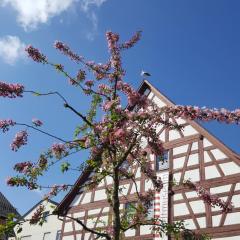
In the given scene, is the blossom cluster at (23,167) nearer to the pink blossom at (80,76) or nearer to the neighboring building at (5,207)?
the pink blossom at (80,76)

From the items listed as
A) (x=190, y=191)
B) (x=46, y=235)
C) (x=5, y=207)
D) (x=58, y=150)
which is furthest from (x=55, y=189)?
(x=5, y=207)

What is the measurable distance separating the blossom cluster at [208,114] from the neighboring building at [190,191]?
8.05 metres

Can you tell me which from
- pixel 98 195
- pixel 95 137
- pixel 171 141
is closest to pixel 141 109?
pixel 95 137

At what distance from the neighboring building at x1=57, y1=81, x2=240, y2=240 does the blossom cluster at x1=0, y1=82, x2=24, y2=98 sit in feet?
24.4

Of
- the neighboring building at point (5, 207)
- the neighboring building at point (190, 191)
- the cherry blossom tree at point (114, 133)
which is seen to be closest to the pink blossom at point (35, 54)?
the cherry blossom tree at point (114, 133)

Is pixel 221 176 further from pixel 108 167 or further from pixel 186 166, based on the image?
pixel 108 167

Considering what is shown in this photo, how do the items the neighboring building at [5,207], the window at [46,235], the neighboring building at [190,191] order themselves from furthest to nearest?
the neighboring building at [5,207] < the window at [46,235] < the neighboring building at [190,191]

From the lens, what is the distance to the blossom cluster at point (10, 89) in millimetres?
9422

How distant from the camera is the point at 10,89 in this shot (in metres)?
9.45

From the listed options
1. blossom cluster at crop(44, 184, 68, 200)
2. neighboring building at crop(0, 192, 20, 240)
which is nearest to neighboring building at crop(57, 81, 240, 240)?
blossom cluster at crop(44, 184, 68, 200)

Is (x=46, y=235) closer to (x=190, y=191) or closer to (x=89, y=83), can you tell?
(x=190, y=191)

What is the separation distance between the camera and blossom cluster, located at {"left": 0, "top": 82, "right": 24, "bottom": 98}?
9.42 metres

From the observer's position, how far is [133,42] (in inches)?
467

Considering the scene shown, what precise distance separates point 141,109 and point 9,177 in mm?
3172
